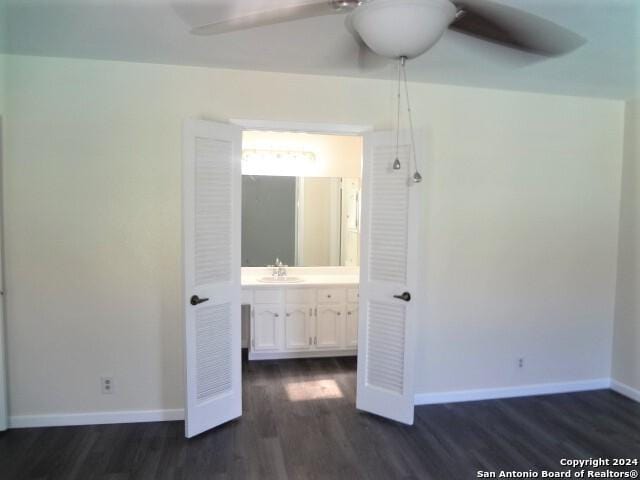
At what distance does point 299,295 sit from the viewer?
402cm

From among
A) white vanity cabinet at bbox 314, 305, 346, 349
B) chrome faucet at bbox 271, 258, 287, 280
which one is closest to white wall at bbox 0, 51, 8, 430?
chrome faucet at bbox 271, 258, 287, 280

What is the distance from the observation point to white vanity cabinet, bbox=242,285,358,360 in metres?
3.97

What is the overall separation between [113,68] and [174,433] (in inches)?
95.9

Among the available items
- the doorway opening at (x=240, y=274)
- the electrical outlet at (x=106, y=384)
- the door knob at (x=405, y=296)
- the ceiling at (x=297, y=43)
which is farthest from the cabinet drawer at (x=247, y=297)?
the ceiling at (x=297, y=43)

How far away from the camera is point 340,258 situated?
461cm

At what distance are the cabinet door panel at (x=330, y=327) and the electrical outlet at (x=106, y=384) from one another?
191cm

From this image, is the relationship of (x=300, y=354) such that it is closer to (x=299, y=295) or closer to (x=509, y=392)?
(x=299, y=295)

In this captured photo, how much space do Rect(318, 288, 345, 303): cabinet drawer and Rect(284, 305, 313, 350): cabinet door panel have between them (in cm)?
15

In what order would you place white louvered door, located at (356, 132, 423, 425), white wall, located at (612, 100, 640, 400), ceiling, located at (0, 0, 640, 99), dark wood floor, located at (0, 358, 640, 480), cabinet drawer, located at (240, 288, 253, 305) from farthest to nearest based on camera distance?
cabinet drawer, located at (240, 288, 253, 305)
white wall, located at (612, 100, 640, 400)
white louvered door, located at (356, 132, 423, 425)
dark wood floor, located at (0, 358, 640, 480)
ceiling, located at (0, 0, 640, 99)

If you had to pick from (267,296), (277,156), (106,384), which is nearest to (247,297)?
(267,296)

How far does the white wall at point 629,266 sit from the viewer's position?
10.8 feet

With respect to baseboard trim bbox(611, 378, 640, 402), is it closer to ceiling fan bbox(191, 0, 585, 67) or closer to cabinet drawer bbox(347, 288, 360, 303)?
cabinet drawer bbox(347, 288, 360, 303)

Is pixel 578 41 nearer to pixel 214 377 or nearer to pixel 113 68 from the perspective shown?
pixel 113 68

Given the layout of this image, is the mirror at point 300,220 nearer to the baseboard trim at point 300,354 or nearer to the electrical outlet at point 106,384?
the baseboard trim at point 300,354
